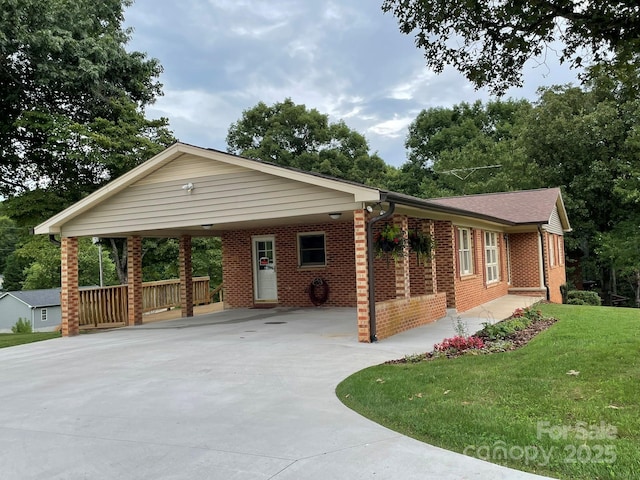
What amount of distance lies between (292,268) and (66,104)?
1031 centimetres

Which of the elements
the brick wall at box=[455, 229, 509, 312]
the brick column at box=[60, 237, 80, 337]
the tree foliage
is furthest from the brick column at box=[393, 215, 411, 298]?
the tree foliage

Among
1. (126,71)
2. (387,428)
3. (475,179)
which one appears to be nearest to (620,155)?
(475,179)

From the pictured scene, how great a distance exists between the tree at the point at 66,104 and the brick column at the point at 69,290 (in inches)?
194

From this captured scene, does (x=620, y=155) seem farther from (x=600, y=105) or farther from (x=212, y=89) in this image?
(x=212, y=89)

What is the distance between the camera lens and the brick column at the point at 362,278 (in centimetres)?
821

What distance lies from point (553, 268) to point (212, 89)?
16827 mm

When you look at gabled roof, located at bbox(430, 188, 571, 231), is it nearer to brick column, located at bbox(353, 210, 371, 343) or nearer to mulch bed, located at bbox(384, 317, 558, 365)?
mulch bed, located at bbox(384, 317, 558, 365)

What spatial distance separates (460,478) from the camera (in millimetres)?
2980

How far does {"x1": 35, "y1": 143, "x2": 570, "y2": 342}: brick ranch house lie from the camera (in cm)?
873

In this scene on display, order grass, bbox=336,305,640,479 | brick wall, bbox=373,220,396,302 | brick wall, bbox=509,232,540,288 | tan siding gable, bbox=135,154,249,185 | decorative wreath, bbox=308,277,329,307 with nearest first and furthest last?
grass, bbox=336,305,640,479 < tan siding gable, bbox=135,154,249,185 < brick wall, bbox=373,220,396,302 < decorative wreath, bbox=308,277,329,307 < brick wall, bbox=509,232,540,288

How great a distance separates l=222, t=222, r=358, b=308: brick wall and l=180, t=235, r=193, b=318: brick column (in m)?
1.35

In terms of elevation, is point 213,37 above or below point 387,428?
above

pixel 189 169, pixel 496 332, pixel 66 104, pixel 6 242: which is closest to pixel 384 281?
pixel 496 332

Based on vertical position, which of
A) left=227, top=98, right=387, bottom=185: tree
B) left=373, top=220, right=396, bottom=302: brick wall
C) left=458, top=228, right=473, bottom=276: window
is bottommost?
left=373, top=220, right=396, bottom=302: brick wall
